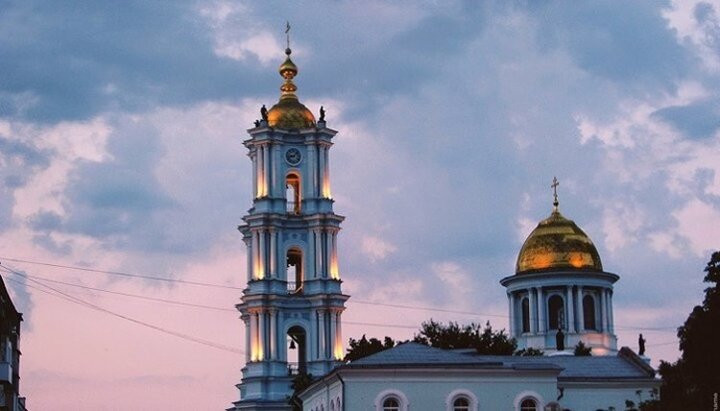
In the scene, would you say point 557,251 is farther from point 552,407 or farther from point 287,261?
point 552,407

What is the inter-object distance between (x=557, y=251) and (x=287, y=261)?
17.6 metres

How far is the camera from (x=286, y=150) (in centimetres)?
10931

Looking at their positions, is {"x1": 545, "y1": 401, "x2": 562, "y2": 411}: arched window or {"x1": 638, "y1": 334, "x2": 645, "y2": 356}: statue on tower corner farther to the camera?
{"x1": 638, "y1": 334, "x2": 645, "y2": 356}: statue on tower corner

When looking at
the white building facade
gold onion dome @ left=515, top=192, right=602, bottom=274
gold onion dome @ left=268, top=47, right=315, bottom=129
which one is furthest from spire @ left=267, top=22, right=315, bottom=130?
the white building facade

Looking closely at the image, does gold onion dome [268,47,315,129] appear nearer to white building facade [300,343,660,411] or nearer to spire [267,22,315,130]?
spire [267,22,315,130]

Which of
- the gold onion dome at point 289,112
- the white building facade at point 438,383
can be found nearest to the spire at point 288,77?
the gold onion dome at point 289,112

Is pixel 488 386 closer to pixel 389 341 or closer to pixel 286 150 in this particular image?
pixel 389 341

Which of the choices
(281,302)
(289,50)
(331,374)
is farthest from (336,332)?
(331,374)

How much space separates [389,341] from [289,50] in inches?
1184

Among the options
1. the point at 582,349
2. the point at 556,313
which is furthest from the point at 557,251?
the point at 582,349

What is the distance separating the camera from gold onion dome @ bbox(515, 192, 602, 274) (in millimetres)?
112375

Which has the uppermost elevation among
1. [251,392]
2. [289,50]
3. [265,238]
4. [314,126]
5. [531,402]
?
[289,50]

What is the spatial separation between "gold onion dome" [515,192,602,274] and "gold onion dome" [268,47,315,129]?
16.5 m

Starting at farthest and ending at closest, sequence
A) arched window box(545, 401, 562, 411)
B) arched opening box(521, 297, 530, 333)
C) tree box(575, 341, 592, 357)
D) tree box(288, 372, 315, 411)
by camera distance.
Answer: arched opening box(521, 297, 530, 333) < tree box(575, 341, 592, 357) < tree box(288, 372, 315, 411) < arched window box(545, 401, 562, 411)
